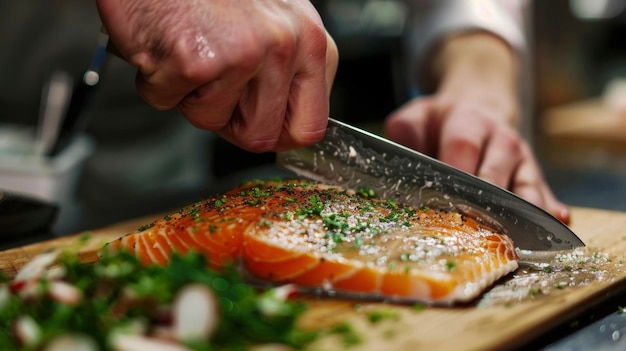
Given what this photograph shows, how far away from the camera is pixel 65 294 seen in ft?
4.12

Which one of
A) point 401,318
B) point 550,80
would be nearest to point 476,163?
point 401,318

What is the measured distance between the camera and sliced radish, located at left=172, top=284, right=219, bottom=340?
46.0 inches

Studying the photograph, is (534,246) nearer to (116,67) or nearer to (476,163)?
(476,163)

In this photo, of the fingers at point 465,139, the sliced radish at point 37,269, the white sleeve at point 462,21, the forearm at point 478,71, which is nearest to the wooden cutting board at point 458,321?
the sliced radish at point 37,269

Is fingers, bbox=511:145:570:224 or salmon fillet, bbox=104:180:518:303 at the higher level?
salmon fillet, bbox=104:180:518:303

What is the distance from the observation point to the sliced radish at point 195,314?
117 centimetres

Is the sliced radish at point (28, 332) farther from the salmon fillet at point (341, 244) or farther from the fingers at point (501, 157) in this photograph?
the fingers at point (501, 157)

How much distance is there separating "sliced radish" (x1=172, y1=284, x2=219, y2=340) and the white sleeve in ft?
7.60

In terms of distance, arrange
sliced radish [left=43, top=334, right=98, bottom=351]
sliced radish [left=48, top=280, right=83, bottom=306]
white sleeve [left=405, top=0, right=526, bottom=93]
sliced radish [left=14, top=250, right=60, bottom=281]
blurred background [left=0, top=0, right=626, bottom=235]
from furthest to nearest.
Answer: white sleeve [left=405, top=0, right=526, bottom=93] < blurred background [left=0, top=0, right=626, bottom=235] < sliced radish [left=14, top=250, right=60, bottom=281] < sliced radish [left=48, top=280, right=83, bottom=306] < sliced radish [left=43, top=334, right=98, bottom=351]

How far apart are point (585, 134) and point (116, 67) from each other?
8.34 ft

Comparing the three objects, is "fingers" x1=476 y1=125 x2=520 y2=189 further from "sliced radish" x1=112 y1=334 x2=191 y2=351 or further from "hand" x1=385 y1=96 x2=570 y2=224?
"sliced radish" x1=112 y1=334 x2=191 y2=351

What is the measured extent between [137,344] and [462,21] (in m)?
2.45

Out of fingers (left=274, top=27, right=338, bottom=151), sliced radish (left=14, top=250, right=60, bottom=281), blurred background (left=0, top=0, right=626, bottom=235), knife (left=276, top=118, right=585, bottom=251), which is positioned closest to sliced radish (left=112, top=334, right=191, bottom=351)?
sliced radish (left=14, top=250, right=60, bottom=281)

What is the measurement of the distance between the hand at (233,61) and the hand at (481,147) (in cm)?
73
